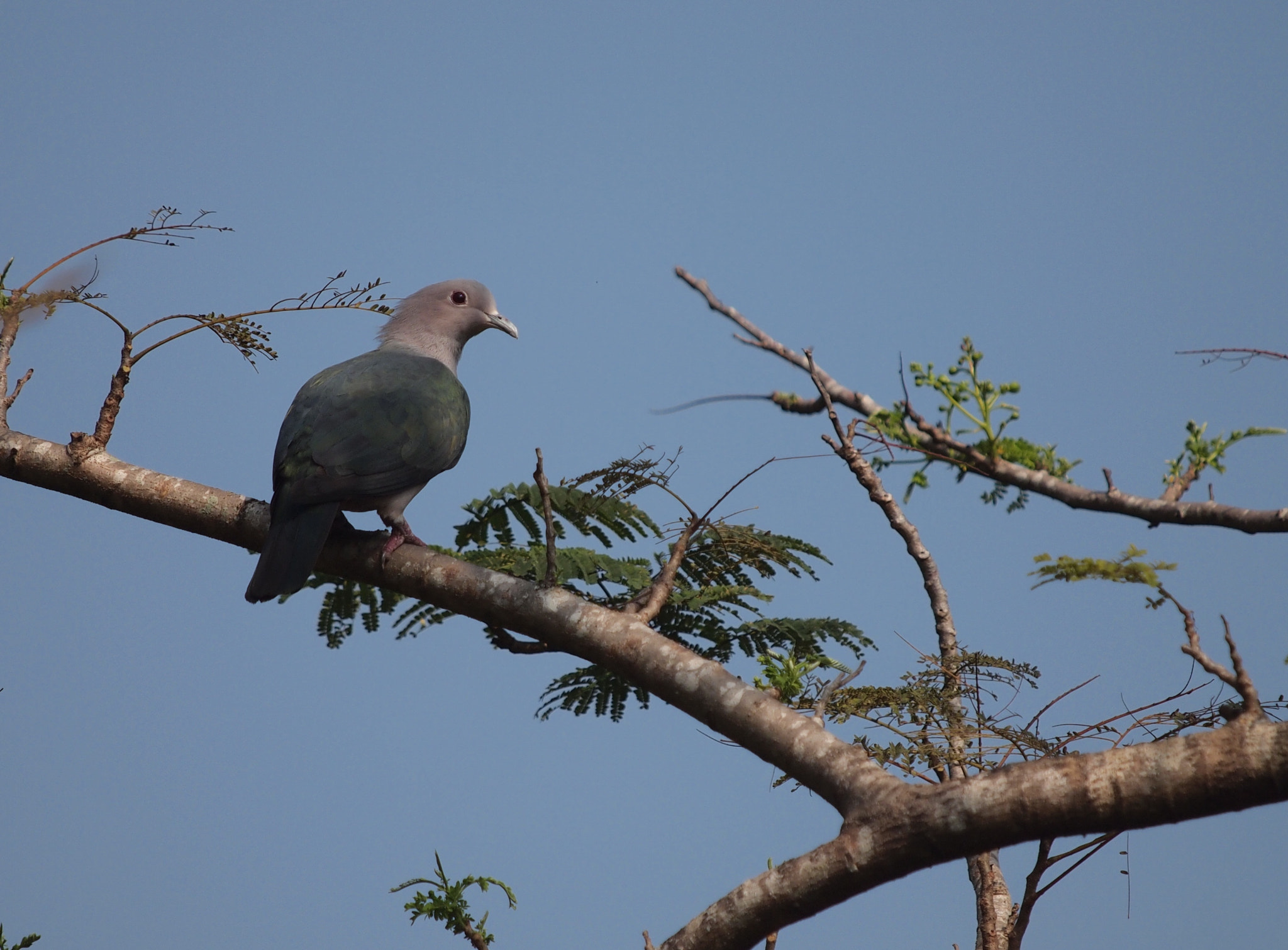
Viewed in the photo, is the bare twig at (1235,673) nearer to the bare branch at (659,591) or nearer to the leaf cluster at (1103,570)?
the leaf cluster at (1103,570)

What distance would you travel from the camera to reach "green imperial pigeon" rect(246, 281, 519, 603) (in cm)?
389

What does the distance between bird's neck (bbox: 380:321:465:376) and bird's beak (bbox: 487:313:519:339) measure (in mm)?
266

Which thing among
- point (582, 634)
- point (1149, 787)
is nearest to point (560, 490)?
point (582, 634)

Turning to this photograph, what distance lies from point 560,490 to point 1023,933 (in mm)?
2449

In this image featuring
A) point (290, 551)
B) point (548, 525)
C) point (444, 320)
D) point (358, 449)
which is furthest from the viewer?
point (444, 320)

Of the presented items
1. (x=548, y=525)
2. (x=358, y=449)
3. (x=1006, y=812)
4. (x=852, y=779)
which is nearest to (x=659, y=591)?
(x=548, y=525)

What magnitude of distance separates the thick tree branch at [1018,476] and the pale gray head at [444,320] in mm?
1621

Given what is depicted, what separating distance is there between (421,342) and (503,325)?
21.2 inches

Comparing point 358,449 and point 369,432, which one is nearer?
point 358,449

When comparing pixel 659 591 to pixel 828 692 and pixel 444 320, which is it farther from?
pixel 444 320

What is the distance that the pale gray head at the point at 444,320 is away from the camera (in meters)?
5.79

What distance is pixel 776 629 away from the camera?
435 centimetres

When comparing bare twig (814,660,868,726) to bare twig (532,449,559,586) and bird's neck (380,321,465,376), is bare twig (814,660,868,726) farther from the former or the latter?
bird's neck (380,321,465,376)

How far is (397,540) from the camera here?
3887 millimetres
